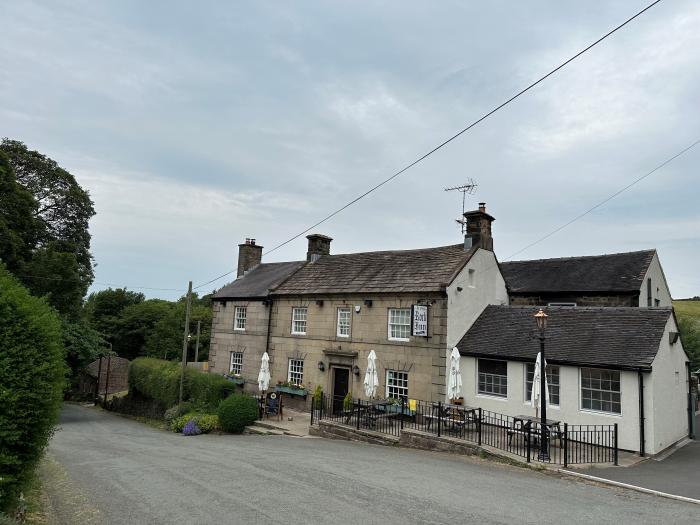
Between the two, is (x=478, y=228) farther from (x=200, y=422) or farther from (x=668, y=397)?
(x=200, y=422)

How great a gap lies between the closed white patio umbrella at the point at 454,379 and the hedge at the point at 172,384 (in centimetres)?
1116

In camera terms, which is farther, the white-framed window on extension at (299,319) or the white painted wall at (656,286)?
the white-framed window on extension at (299,319)

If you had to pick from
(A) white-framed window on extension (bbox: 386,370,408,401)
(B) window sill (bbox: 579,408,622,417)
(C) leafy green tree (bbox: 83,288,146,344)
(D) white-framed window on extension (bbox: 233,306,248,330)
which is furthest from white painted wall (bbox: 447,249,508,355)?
(C) leafy green tree (bbox: 83,288,146,344)

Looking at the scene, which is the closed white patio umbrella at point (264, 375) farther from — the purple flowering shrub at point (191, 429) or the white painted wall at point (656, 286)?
the white painted wall at point (656, 286)

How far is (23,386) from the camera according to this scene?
6.89m

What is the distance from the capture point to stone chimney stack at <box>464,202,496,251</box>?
21.8m

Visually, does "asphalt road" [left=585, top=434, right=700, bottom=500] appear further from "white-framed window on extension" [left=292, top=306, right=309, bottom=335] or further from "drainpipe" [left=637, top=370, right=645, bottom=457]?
"white-framed window on extension" [left=292, top=306, right=309, bottom=335]

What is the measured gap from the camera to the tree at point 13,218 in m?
23.4

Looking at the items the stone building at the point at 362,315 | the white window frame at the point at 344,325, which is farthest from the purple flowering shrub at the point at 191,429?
the white window frame at the point at 344,325

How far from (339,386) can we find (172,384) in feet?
31.0

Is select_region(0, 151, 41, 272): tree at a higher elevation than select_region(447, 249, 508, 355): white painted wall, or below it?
higher

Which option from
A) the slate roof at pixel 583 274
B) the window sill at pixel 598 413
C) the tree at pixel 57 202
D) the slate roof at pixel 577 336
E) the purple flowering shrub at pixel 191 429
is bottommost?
the purple flowering shrub at pixel 191 429

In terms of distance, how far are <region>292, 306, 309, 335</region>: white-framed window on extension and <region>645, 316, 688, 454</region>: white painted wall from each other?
15.4 meters

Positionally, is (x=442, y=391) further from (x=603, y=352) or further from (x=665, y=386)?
(x=665, y=386)
